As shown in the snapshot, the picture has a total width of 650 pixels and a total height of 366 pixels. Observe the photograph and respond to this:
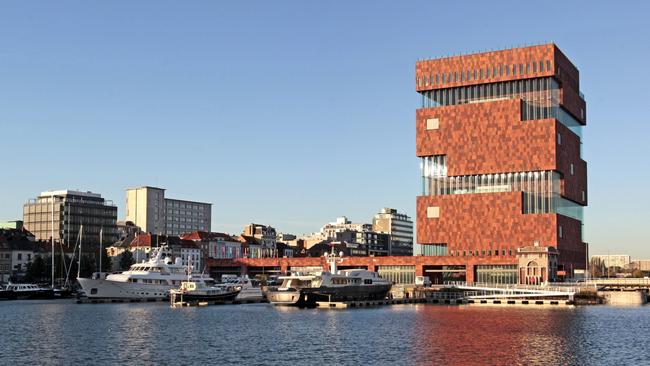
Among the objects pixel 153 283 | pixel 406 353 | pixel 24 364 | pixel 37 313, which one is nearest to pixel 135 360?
pixel 24 364

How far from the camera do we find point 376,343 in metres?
92.0

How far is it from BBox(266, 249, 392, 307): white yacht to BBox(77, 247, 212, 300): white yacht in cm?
2192

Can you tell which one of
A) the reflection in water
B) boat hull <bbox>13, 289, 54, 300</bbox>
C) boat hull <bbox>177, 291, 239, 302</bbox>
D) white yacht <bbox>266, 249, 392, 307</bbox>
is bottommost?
boat hull <bbox>13, 289, 54, 300</bbox>

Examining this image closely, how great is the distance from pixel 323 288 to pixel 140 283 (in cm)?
4097

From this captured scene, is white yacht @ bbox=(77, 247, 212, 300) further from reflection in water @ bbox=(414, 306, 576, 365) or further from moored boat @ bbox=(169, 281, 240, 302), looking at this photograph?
reflection in water @ bbox=(414, 306, 576, 365)

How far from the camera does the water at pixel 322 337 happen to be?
79625 millimetres

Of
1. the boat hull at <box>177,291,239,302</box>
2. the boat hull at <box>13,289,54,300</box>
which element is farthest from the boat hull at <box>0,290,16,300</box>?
the boat hull at <box>177,291,239,302</box>

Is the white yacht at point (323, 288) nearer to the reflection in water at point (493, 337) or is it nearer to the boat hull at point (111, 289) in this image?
the reflection in water at point (493, 337)

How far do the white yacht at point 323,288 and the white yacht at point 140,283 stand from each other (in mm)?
21923

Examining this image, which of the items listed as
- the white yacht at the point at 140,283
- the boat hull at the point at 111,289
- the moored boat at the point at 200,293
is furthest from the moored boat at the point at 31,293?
the moored boat at the point at 200,293

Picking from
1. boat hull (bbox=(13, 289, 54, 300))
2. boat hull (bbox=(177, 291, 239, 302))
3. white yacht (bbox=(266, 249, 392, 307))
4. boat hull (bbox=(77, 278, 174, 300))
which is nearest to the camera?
white yacht (bbox=(266, 249, 392, 307))

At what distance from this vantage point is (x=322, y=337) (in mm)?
97875

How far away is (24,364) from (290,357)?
77.6 feet

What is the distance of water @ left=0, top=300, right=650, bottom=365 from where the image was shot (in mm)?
79625
